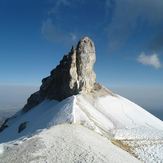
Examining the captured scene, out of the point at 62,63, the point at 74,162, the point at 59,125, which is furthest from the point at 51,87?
the point at 74,162

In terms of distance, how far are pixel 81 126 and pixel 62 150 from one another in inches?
439

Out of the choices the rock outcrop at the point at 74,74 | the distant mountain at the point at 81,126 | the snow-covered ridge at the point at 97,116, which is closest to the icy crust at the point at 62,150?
the distant mountain at the point at 81,126

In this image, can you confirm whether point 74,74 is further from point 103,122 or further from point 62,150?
point 62,150

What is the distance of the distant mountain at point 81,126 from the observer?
29453mm

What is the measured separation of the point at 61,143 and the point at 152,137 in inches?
812

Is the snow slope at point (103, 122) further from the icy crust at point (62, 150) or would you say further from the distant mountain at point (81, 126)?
the icy crust at point (62, 150)

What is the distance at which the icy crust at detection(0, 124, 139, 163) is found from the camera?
2764cm

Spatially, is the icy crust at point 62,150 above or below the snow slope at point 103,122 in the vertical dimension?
below

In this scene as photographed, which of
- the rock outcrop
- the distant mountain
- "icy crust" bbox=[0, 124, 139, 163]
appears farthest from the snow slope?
the rock outcrop

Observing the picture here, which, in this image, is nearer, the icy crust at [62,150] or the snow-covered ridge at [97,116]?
the icy crust at [62,150]

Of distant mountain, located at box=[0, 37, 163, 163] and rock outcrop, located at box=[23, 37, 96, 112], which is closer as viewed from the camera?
distant mountain, located at box=[0, 37, 163, 163]

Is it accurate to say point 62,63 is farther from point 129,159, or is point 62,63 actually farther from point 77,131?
point 129,159

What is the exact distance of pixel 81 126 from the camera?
40.4 metres

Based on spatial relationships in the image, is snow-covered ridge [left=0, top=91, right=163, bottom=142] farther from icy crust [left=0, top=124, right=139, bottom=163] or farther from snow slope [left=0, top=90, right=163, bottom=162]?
icy crust [left=0, top=124, right=139, bottom=163]
